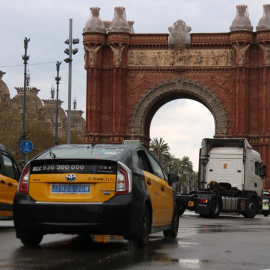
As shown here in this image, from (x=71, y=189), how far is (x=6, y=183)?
5132mm

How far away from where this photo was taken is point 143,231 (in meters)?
9.34

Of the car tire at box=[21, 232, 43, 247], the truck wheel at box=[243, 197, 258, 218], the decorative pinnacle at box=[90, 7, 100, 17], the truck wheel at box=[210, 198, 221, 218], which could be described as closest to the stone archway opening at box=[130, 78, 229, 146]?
the decorative pinnacle at box=[90, 7, 100, 17]

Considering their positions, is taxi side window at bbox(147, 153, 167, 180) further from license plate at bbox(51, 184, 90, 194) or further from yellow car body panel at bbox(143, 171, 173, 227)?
license plate at bbox(51, 184, 90, 194)

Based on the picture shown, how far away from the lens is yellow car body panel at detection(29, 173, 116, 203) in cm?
871

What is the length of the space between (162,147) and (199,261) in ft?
275

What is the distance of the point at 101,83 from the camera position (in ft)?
162

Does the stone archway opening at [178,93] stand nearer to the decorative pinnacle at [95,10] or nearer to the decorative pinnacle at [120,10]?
the decorative pinnacle at [120,10]

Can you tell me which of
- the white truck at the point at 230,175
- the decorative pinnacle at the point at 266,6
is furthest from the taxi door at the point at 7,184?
the decorative pinnacle at the point at 266,6

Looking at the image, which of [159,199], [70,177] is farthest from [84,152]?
[159,199]

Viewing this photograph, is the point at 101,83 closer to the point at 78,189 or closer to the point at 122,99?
the point at 122,99

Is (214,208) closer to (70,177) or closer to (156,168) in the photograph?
(156,168)

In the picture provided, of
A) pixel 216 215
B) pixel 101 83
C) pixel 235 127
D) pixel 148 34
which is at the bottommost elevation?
pixel 216 215

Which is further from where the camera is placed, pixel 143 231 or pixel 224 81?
pixel 224 81

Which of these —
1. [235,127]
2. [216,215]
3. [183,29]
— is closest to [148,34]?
[183,29]
